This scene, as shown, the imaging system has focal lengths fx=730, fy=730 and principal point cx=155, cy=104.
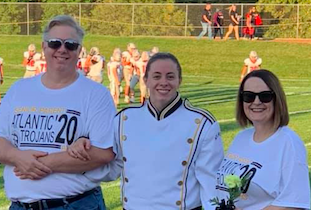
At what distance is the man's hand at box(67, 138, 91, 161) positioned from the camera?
391 cm

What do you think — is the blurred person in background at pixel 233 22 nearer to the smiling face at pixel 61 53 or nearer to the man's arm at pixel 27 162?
the smiling face at pixel 61 53

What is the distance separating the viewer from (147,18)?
42.3 m

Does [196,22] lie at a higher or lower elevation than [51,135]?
higher

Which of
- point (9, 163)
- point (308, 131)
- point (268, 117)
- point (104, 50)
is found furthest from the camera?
point (104, 50)

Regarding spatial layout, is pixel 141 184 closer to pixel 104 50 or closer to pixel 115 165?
pixel 115 165

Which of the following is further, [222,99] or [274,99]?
[222,99]

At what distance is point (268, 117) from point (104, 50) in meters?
34.6

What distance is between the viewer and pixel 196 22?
41.5 m

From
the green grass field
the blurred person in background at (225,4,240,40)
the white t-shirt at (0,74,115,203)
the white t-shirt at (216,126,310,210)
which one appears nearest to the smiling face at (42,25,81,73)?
the white t-shirt at (0,74,115,203)

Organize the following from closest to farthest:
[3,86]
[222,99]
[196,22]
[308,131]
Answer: [308,131] < [222,99] < [3,86] < [196,22]

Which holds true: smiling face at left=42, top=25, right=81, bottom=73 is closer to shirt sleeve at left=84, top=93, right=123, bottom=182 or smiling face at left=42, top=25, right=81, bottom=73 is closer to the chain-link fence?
shirt sleeve at left=84, top=93, right=123, bottom=182

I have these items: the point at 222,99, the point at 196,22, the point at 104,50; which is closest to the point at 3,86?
the point at 222,99

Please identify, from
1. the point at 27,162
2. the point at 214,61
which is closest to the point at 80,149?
the point at 27,162

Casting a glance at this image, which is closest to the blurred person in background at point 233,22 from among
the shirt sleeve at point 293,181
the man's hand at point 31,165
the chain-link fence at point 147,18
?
the chain-link fence at point 147,18
